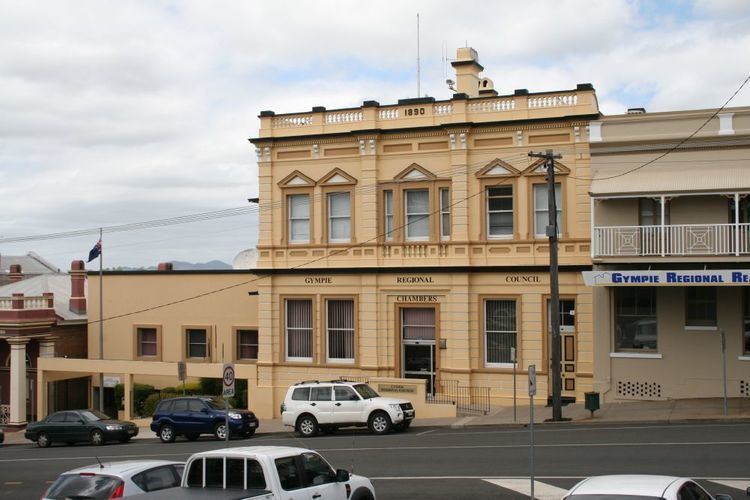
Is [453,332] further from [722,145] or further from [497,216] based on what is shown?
[722,145]

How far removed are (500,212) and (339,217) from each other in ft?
19.6

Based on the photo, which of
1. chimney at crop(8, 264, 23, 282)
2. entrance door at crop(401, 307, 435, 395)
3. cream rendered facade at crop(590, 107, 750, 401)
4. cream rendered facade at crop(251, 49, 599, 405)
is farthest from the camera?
chimney at crop(8, 264, 23, 282)

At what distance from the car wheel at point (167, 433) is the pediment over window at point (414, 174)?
11.4 m

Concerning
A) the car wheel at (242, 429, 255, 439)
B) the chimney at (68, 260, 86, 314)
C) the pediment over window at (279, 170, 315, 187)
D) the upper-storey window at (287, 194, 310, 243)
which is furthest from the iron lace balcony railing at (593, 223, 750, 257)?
the chimney at (68, 260, 86, 314)

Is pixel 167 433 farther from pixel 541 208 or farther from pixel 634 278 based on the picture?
pixel 634 278

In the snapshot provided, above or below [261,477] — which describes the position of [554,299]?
above

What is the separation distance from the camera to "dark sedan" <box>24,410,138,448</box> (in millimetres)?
29562

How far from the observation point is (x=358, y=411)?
26.4 meters

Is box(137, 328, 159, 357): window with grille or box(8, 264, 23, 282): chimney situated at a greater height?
box(8, 264, 23, 282): chimney

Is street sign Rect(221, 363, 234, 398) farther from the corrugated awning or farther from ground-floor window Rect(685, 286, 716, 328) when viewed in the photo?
ground-floor window Rect(685, 286, 716, 328)

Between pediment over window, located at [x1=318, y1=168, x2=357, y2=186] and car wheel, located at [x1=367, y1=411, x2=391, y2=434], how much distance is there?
9.88m

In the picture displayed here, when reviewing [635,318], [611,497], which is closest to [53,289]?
[635,318]

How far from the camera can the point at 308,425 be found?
27.1 meters

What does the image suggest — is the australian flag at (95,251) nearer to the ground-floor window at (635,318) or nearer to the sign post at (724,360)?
the ground-floor window at (635,318)
